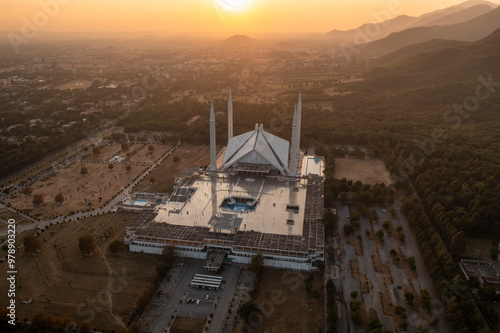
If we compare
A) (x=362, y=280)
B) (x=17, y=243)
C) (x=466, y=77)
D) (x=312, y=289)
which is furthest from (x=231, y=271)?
(x=466, y=77)

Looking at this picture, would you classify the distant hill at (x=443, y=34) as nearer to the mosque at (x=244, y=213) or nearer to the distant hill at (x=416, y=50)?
the distant hill at (x=416, y=50)

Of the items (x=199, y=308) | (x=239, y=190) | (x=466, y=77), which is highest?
(x=466, y=77)

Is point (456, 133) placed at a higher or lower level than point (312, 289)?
higher

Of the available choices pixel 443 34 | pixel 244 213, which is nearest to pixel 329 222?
pixel 244 213

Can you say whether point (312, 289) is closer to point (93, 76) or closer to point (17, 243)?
point (17, 243)

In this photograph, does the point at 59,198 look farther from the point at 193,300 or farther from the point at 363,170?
the point at 363,170
